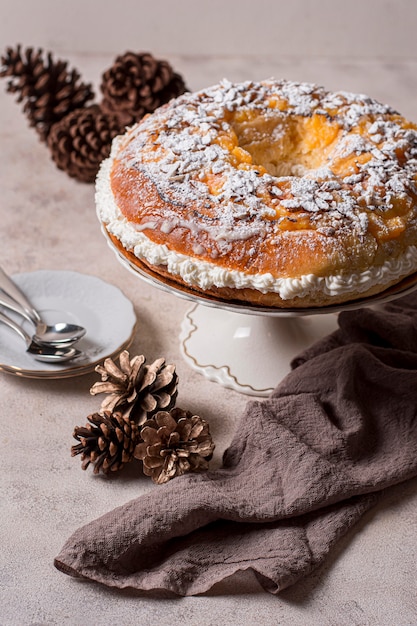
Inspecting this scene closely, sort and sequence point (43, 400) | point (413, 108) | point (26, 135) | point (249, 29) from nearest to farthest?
point (43, 400)
point (26, 135)
point (413, 108)
point (249, 29)

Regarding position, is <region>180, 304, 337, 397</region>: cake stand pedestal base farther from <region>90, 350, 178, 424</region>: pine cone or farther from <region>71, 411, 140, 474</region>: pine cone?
<region>71, 411, 140, 474</region>: pine cone

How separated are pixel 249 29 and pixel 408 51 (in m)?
0.62

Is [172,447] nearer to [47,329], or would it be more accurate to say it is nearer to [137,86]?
[47,329]

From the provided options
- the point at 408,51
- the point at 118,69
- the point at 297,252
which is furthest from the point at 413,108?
the point at 297,252

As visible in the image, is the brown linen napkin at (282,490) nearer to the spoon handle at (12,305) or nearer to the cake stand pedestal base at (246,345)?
the cake stand pedestal base at (246,345)

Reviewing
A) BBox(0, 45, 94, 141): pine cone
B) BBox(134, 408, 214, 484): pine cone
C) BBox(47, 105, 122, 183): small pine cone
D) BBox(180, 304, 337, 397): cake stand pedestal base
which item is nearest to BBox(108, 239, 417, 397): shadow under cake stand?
BBox(180, 304, 337, 397): cake stand pedestal base

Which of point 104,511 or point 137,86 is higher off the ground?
point 137,86

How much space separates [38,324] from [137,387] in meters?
0.30

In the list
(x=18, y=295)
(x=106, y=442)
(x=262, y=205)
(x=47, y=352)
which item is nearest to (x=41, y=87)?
(x=18, y=295)

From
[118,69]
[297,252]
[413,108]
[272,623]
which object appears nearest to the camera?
[272,623]

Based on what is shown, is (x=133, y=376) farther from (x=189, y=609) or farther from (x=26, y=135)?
(x=26, y=135)

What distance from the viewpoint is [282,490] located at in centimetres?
141

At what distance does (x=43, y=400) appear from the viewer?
164 cm

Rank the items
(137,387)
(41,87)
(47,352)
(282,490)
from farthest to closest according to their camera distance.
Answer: (41,87) < (47,352) < (137,387) < (282,490)
